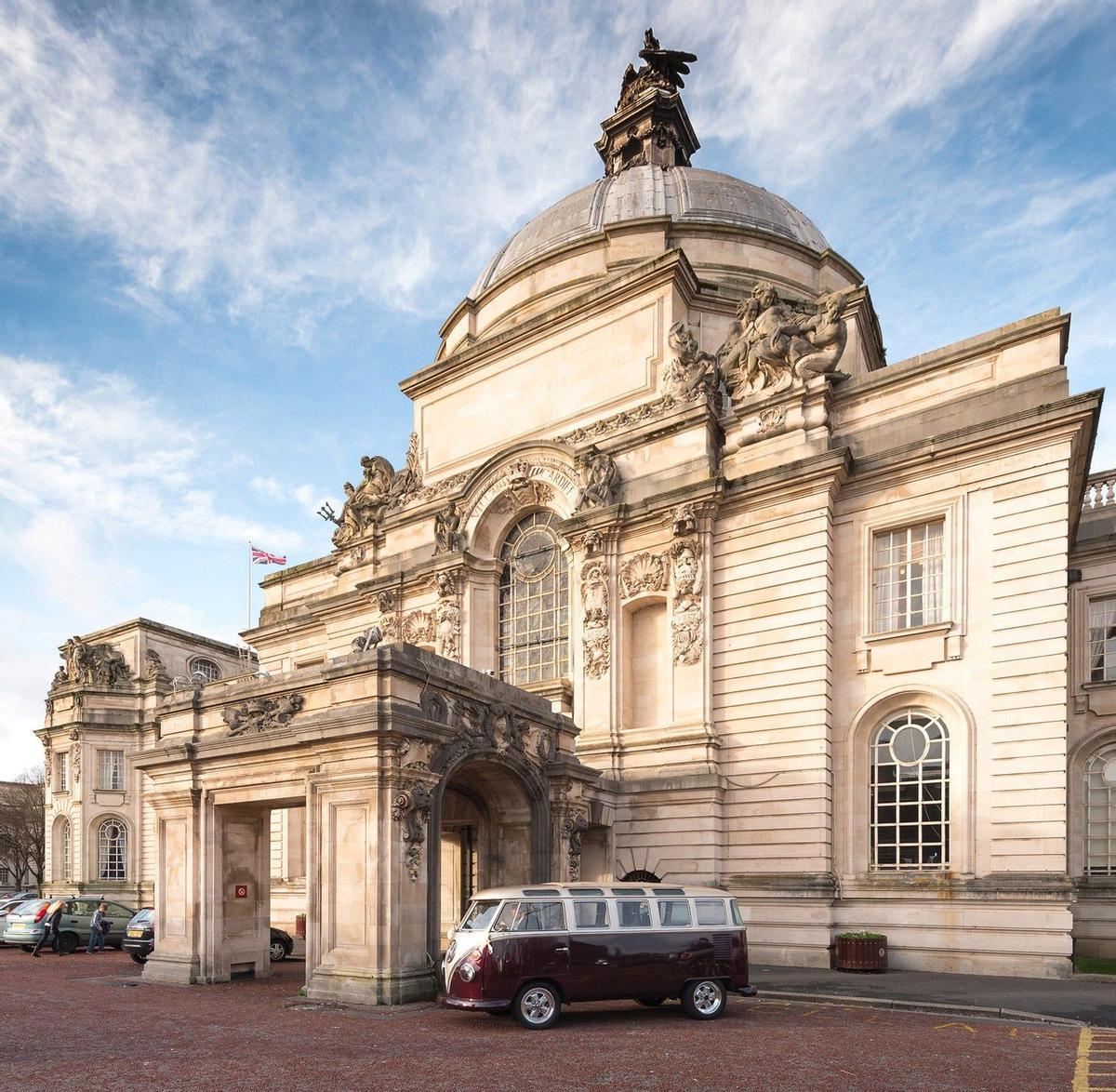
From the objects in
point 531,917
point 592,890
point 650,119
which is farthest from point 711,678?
point 650,119

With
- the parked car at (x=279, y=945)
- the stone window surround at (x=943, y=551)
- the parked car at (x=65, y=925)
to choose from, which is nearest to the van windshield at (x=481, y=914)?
the stone window surround at (x=943, y=551)

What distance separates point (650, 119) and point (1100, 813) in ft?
116

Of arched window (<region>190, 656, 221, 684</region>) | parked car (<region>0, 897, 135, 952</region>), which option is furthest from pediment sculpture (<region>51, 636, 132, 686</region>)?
parked car (<region>0, 897, 135, 952</region>)

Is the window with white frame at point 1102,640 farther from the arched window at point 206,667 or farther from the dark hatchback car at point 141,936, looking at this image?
the arched window at point 206,667

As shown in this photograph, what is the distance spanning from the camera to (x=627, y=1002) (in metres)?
16.8

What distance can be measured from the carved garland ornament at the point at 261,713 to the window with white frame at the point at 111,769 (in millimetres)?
34497

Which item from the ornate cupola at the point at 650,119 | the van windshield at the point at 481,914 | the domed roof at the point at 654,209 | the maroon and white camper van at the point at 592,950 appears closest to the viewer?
the maroon and white camper van at the point at 592,950

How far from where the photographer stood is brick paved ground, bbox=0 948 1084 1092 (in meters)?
11.0

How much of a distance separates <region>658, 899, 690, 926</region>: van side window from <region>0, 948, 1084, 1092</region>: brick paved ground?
4.63 ft

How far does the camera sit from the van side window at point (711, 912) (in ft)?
50.7

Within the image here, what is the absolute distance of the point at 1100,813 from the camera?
2708cm

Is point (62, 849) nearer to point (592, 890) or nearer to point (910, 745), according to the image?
point (910, 745)

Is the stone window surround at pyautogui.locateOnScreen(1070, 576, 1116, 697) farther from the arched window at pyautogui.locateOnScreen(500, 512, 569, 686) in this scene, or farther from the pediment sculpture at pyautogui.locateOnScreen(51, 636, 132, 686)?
the pediment sculpture at pyautogui.locateOnScreen(51, 636, 132, 686)

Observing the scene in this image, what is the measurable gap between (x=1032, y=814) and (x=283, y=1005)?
15277mm
